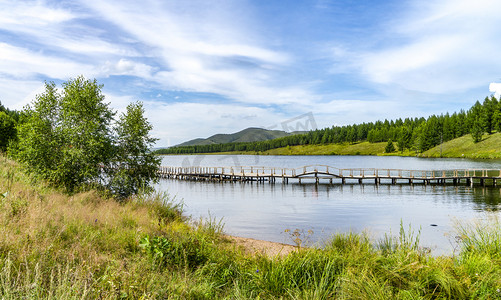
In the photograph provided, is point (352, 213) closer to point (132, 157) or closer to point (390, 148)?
point (132, 157)

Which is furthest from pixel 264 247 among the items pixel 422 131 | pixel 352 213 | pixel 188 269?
pixel 422 131

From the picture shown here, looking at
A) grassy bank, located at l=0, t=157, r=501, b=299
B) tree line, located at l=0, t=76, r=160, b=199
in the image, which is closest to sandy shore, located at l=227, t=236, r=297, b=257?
grassy bank, located at l=0, t=157, r=501, b=299

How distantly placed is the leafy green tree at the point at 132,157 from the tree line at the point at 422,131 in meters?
50.0

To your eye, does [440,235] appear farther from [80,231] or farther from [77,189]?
[77,189]

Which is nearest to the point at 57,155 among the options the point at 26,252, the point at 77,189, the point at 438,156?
the point at 77,189

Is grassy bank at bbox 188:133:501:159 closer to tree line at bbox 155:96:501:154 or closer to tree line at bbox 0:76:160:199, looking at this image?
tree line at bbox 155:96:501:154

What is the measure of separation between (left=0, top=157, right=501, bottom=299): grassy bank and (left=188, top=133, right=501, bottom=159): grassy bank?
4145 inches

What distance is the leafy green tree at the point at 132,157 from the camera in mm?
19281

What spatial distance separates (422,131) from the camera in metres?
134

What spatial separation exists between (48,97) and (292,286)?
18407 millimetres

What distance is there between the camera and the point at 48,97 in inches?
715

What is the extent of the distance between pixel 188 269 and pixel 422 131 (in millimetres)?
148013

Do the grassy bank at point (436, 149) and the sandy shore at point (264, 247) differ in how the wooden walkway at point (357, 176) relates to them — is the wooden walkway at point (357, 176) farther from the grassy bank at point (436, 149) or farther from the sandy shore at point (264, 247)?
the grassy bank at point (436, 149)

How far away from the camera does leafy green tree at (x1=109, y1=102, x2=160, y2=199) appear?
19281mm
